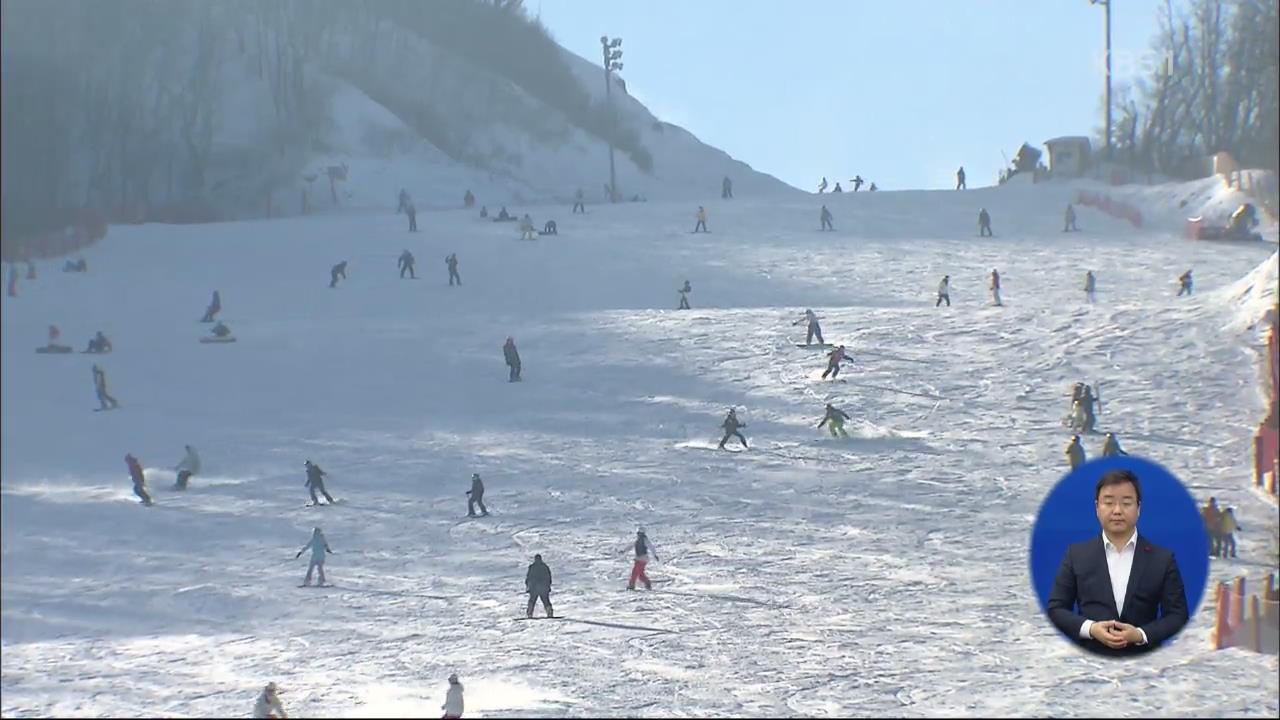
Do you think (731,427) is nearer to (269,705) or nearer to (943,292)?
(943,292)

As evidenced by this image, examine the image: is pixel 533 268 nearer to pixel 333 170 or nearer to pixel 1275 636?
pixel 333 170

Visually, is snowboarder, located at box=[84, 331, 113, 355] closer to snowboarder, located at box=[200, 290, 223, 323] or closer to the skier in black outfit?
snowboarder, located at box=[200, 290, 223, 323]

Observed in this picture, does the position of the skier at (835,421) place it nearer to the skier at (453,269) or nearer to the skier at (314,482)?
the skier at (314,482)

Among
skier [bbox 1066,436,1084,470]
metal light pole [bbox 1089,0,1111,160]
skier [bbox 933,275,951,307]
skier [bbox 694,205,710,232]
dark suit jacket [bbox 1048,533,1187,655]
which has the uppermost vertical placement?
metal light pole [bbox 1089,0,1111,160]

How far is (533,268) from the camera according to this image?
45781 mm

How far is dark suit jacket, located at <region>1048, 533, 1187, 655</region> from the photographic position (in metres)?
5.55

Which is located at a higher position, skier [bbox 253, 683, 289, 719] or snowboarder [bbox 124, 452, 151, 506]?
snowboarder [bbox 124, 452, 151, 506]

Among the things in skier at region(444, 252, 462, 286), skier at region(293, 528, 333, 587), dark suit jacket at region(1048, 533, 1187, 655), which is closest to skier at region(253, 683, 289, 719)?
skier at region(293, 528, 333, 587)

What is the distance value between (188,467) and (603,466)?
6.74m

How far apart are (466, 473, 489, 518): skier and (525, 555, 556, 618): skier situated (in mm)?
5244

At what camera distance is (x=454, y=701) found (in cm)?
1485

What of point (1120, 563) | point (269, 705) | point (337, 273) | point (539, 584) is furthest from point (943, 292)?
point (1120, 563)

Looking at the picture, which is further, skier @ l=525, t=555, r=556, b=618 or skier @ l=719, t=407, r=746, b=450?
skier @ l=719, t=407, r=746, b=450

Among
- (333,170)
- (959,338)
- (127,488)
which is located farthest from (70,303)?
(333,170)
